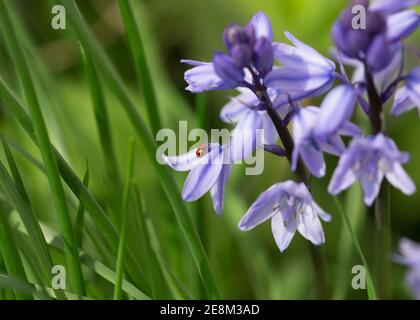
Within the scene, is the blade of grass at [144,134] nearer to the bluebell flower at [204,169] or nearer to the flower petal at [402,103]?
the bluebell flower at [204,169]

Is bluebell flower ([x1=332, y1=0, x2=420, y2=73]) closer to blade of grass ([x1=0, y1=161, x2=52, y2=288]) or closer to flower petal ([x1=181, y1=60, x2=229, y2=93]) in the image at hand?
flower petal ([x1=181, y1=60, x2=229, y2=93])

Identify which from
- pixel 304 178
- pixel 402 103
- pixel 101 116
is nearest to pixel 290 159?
pixel 304 178

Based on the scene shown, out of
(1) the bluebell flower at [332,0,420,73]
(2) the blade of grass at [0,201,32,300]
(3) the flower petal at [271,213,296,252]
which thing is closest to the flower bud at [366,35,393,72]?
(1) the bluebell flower at [332,0,420,73]

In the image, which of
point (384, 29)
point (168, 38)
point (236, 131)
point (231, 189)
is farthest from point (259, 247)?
point (168, 38)

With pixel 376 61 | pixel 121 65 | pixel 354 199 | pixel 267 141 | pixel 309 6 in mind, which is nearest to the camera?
pixel 376 61

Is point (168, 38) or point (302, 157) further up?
point (168, 38)

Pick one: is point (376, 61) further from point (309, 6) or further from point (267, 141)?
point (309, 6)

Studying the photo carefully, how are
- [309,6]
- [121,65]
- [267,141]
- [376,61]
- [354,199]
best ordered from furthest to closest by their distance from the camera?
1. [121,65]
2. [309,6]
3. [354,199]
4. [267,141]
5. [376,61]
